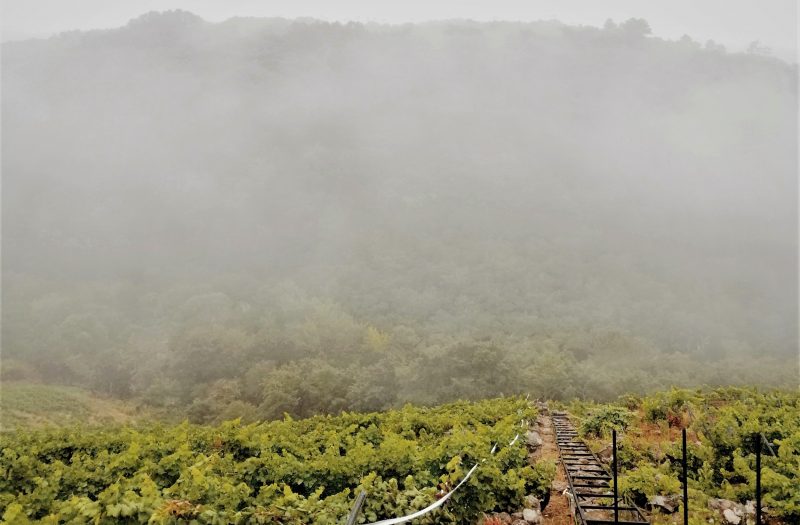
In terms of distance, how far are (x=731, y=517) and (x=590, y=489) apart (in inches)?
110

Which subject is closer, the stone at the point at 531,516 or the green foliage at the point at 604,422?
the stone at the point at 531,516

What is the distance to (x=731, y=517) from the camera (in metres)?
8.48

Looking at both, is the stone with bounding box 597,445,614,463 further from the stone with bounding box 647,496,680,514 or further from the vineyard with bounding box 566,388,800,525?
the stone with bounding box 647,496,680,514

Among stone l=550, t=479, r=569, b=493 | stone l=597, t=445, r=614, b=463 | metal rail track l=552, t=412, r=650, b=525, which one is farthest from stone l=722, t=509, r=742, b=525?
stone l=597, t=445, r=614, b=463

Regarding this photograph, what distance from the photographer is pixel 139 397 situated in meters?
70.2

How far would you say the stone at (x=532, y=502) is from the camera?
376 inches

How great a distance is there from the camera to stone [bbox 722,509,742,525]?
839cm

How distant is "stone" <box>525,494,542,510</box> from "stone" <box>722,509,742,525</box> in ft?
9.85

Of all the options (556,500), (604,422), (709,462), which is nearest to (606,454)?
(709,462)

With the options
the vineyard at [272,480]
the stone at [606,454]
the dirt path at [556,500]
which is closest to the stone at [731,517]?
the dirt path at [556,500]

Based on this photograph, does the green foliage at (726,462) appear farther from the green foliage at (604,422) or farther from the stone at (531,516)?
the stone at (531,516)

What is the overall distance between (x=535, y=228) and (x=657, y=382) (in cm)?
8749

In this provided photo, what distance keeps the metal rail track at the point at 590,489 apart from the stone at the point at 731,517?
1.20m

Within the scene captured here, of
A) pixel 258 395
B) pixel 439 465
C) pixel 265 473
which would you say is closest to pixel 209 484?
pixel 265 473
